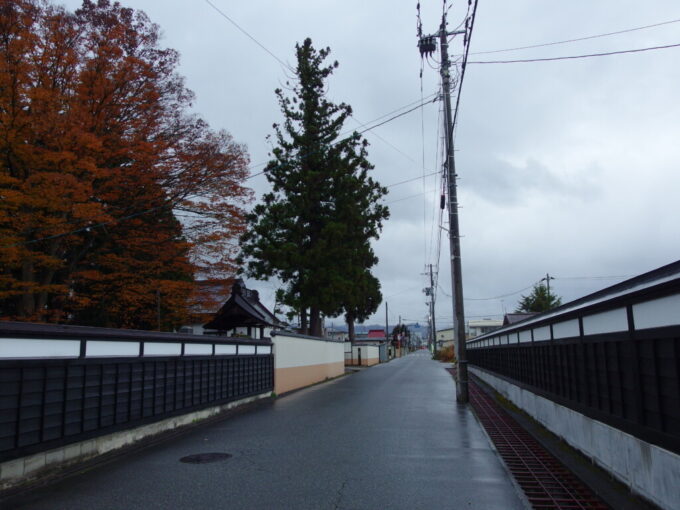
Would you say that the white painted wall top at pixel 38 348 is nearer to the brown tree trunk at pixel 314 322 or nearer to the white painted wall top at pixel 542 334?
the white painted wall top at pixel 542 334

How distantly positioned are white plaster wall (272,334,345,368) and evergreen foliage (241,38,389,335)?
2053 mm

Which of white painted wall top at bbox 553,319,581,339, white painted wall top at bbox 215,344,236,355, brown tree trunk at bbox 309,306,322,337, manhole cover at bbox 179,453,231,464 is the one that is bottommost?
manhole cover at bbox 179,453,231,464

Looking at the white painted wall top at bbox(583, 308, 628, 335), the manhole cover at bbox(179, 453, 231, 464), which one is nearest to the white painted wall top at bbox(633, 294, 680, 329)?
the white painted wall top at bbox(583, 308, 628, 335)

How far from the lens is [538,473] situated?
7.07m

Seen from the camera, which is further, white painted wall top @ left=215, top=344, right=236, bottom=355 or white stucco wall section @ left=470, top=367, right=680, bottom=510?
white painted wall top @ left=215, top=344, right=236, bottom=355

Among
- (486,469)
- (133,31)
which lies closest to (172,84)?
(133,31)

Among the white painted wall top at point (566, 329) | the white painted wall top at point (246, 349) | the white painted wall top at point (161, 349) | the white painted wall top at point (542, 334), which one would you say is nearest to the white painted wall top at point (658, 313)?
the white painted wall top at point (566, 329)

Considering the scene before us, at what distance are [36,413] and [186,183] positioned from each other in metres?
13.5

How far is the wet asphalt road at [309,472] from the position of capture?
5715 millimetres

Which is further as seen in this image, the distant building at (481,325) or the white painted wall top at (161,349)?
the distant building at (481,325)

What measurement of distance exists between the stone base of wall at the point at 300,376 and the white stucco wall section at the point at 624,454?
11295 mm

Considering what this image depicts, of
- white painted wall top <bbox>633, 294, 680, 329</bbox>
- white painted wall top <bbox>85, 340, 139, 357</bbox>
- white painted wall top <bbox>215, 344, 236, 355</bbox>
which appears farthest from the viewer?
white painted wall top <bbox>215, 344, 236, 355</bbox>

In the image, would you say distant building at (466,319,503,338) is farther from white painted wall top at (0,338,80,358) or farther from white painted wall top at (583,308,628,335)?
white painted wall top at (0,338,80,358)

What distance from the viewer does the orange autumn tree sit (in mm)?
14953
